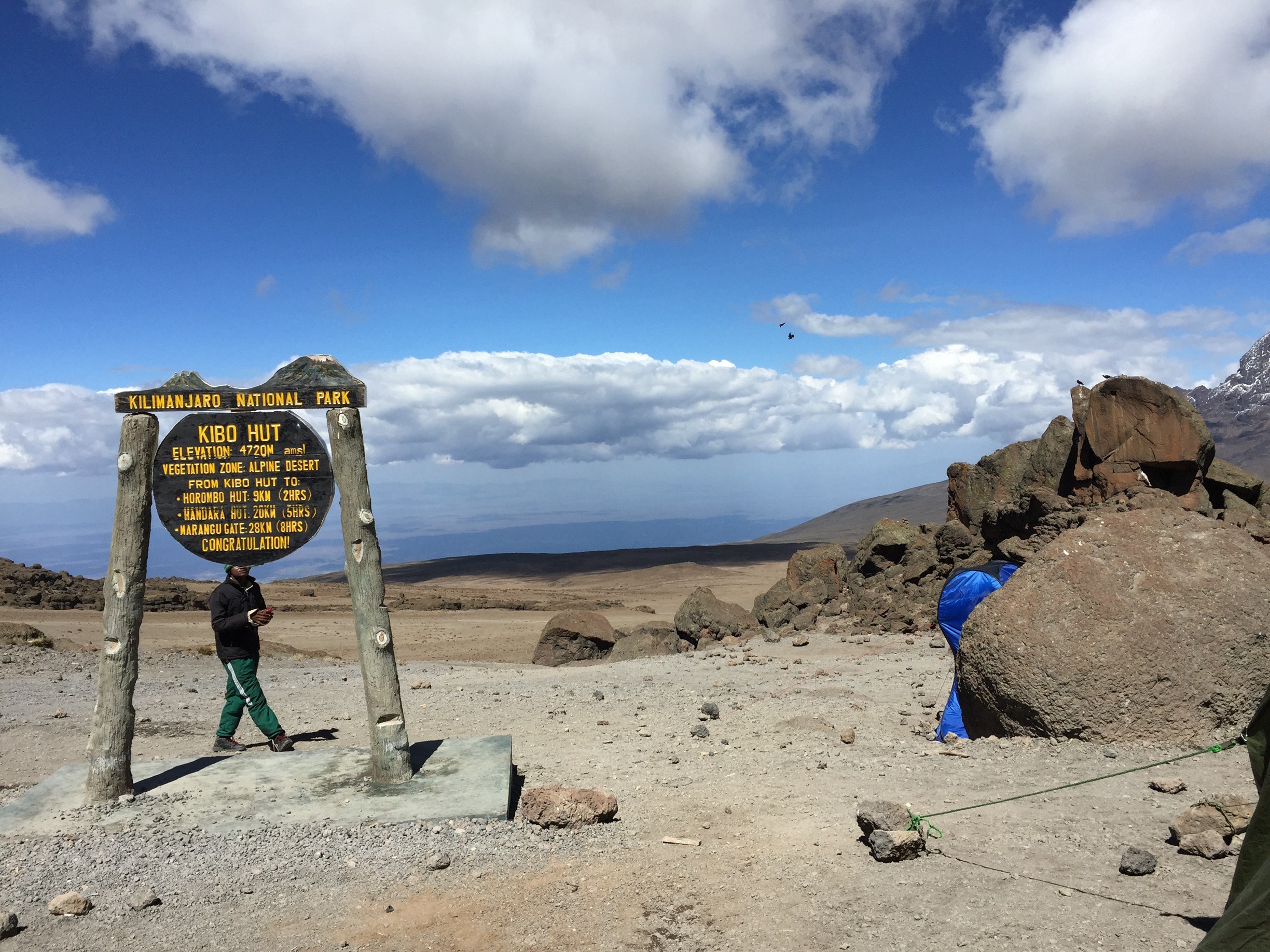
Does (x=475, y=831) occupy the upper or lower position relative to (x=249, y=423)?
lower

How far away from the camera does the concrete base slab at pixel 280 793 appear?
5.80m

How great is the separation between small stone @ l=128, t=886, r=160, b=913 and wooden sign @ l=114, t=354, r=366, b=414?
323 cm

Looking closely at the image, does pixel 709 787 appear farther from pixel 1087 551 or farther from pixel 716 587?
pixel 716 587

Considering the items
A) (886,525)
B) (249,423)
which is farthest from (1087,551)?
(886,525)

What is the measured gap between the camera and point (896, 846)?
196 inches

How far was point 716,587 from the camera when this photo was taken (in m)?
35.5

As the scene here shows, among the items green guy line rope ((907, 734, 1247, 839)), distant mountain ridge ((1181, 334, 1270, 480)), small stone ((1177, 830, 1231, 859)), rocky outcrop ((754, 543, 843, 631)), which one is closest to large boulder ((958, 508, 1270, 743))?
green guy line rope ((907, 734, 1247, 839))

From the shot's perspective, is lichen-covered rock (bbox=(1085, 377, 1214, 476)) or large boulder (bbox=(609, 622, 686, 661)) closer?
lichen-covered rock (bbox=(1085, 377, 1214, 476))

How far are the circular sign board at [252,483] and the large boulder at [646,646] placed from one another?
10.4 meters

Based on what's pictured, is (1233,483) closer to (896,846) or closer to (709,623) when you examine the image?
(709,623)

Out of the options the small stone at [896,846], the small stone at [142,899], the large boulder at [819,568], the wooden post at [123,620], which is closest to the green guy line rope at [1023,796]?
the small stone at [896,846]

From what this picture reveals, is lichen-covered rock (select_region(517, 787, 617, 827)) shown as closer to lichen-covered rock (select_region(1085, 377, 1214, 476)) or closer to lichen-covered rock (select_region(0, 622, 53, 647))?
lichen-covered rock (select_region(1085, 377, 1214, 476))

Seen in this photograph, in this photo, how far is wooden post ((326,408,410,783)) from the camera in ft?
21.0

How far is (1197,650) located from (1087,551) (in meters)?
1.06
